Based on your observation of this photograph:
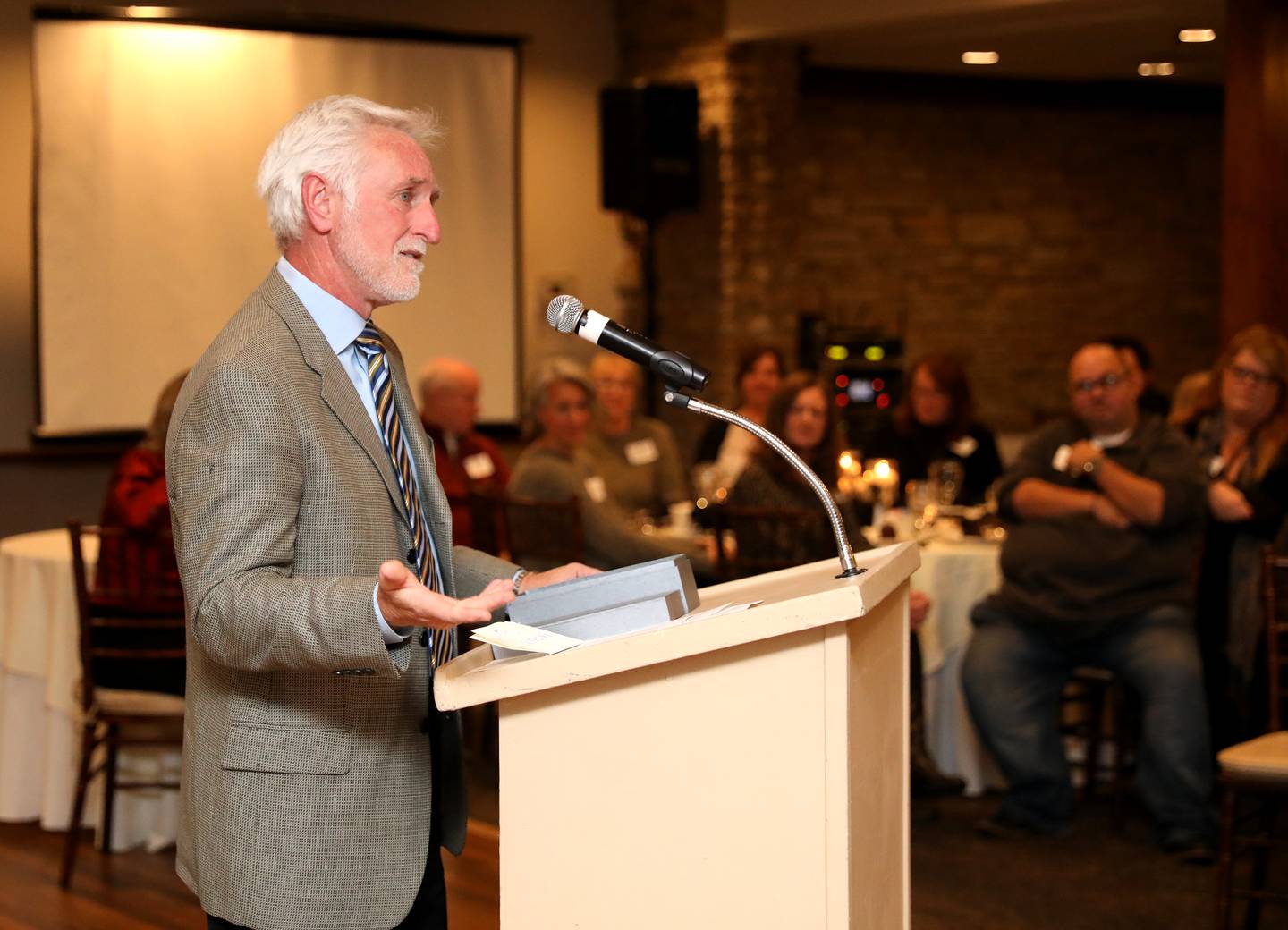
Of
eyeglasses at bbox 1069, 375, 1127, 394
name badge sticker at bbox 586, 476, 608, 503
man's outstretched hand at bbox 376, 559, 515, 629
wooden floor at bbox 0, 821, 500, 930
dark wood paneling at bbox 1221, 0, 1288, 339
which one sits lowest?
wooden floor at bbox 0, 821, 500, 930

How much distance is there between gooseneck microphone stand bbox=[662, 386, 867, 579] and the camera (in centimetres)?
170

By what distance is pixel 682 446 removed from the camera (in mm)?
8867

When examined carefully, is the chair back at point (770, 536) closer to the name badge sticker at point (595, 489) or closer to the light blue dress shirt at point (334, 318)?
the name badge sticker at point (595, 489)

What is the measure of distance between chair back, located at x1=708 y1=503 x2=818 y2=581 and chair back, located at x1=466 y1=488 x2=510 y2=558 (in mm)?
1011

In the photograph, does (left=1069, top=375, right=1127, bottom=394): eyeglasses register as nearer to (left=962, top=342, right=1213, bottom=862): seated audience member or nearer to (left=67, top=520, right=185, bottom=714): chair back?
(left=962, top=342, right=1213, bottom=862): seated audience member

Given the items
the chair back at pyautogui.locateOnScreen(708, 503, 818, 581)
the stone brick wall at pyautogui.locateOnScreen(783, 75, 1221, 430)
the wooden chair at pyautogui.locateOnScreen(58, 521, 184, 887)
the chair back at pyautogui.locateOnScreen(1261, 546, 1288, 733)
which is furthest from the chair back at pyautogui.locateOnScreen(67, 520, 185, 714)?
the stone brick wall at pyautogui.locateOnScreen(783, 75, 1221, 430)

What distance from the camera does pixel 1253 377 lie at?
191 inches

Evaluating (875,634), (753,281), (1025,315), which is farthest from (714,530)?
(1025,315)

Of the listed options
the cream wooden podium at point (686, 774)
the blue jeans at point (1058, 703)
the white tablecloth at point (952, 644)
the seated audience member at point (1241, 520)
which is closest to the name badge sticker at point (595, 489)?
the white tablecloth at point (952, 644)

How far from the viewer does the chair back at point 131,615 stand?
14.0 feet

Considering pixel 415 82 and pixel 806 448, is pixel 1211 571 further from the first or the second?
pixel 415 82

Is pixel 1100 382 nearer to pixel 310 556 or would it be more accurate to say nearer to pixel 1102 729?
pixel 1102 729

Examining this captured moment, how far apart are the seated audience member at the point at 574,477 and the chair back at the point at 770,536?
0.31 metres

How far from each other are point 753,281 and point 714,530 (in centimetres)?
374
